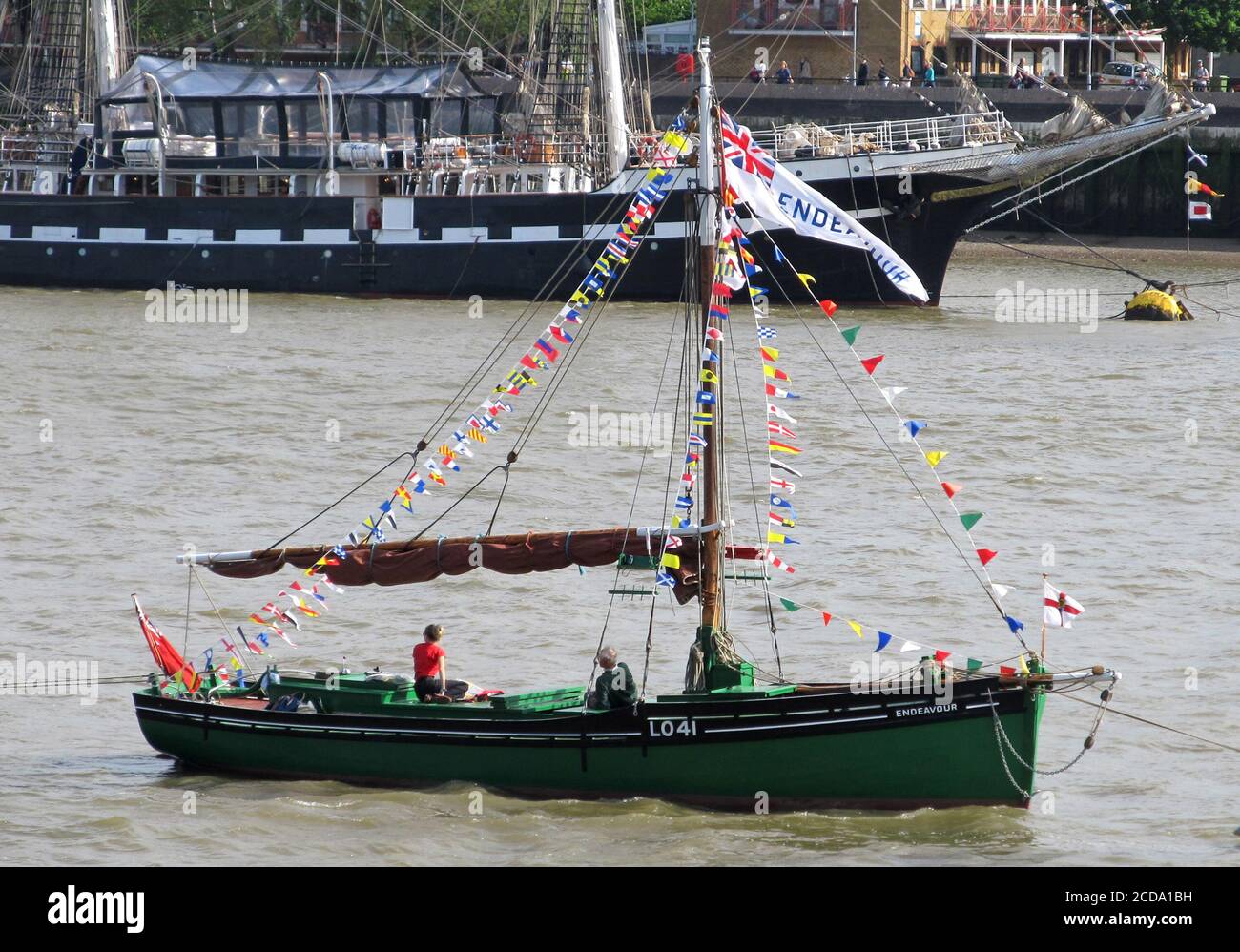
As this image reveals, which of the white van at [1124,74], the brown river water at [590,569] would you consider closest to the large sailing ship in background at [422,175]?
the brown river water at [590,569]

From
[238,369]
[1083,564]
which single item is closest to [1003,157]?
[238,369]

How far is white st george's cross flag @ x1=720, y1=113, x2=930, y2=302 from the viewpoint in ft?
46.2

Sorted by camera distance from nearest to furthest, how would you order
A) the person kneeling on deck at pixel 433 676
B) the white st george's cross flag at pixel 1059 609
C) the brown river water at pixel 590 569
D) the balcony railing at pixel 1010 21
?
the white st george's cross flag at pixel 1059 609 < the brown river water at pixel 590 569 < the person kneeling on deck at pixel 433 676 < the balcony railing at pixel 1010 21

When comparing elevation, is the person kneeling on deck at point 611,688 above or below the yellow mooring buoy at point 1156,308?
below

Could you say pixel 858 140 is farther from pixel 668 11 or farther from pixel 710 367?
pixel 668 11

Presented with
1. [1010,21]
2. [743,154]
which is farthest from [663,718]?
[1010,21]

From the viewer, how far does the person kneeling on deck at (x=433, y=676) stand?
1428 cm

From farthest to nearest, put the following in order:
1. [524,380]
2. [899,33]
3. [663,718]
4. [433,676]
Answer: [899,33], [524,380], [433,676], [663,718]

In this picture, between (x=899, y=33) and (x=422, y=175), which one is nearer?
(x=422, y=175)

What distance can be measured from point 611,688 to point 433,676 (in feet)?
4.73

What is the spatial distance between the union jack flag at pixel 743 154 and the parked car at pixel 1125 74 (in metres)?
38.6

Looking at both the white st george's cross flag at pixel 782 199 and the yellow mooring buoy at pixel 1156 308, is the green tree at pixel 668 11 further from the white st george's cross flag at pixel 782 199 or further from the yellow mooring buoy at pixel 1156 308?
the white st george's cross flag at pixel 782 199

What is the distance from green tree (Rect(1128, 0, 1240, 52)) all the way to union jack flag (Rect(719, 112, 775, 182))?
4863 cm

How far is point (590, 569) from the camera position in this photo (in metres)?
21.0
